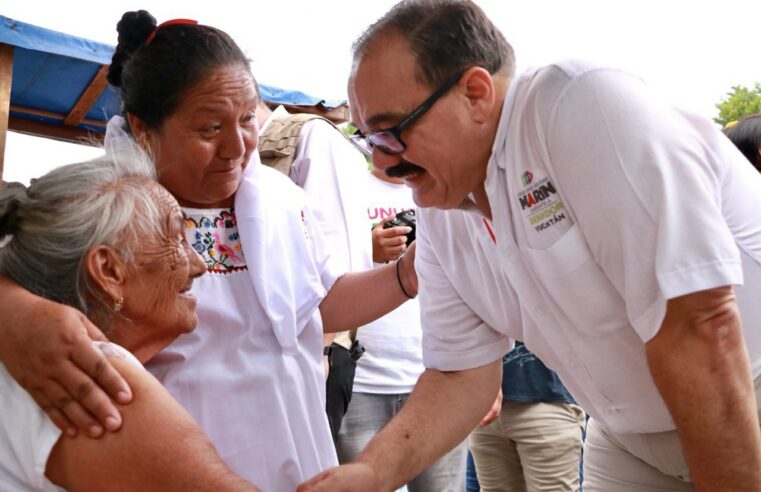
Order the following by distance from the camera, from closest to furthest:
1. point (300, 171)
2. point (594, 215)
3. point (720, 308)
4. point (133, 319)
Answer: point (720, 308) → point (594, 215) → point (133, 319) → point (300, 171)

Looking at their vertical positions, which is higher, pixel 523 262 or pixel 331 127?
pixel 331 127

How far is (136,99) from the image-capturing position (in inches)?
94.6

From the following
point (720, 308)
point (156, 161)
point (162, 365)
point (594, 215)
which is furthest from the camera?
point (156, 161)

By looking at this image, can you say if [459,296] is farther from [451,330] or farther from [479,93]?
[479,93]

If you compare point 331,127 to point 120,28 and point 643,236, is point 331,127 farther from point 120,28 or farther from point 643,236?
point 643,236

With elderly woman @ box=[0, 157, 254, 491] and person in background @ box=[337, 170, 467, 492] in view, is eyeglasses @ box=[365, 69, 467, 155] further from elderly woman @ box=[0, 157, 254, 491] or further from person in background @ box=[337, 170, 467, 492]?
person in background @ box=[337, 170, 467, 492]

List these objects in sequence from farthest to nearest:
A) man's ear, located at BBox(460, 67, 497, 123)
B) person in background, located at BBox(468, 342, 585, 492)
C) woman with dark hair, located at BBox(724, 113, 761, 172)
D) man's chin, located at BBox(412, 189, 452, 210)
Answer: person in background, located at BBox(468, 342, 585, 492), woman with dark hair, located at BBox(724, 113, 761, 172), man's chin, located at BBox(412, 189, 452, 210), man's ear, located at BBox(460, 67, 497, 123)

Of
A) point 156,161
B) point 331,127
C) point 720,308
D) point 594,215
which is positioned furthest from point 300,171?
point 720,308

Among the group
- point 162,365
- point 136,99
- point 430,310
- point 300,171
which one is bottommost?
point 430,310

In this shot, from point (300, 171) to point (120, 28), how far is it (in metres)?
0.92

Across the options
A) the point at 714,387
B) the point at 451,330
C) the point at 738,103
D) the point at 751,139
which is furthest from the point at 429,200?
Answer: the point at 738,103

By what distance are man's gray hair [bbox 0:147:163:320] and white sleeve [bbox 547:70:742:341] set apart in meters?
0.97

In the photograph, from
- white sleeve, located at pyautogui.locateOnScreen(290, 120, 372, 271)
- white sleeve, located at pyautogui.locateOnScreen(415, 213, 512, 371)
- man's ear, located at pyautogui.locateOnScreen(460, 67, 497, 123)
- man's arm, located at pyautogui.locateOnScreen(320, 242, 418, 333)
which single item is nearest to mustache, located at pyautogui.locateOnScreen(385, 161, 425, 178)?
man's ear, located at pyautogui.locateOnScreen(460, 67, 497, 123)

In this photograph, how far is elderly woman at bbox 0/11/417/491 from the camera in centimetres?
219
